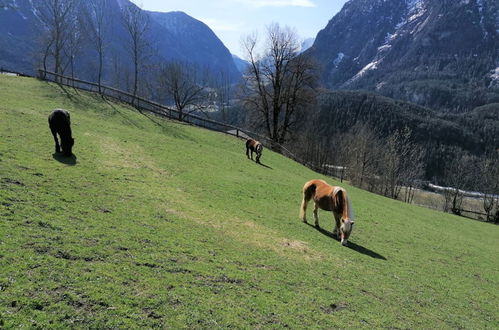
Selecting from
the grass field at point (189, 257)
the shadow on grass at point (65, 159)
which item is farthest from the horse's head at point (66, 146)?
the grass field at point (189, 257)

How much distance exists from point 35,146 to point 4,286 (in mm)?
11616

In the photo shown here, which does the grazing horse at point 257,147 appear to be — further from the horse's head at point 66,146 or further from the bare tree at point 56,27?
the bare tree at point 56,27

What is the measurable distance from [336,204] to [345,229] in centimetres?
112

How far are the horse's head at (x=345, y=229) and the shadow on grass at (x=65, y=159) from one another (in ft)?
38.5

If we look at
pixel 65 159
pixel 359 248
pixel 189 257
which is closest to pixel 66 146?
pixel 65 159

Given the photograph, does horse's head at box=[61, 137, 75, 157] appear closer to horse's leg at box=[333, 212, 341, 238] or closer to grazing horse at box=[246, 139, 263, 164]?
horse's leg at box=[333, 212, 341, 238]

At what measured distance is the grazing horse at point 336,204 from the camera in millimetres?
12828

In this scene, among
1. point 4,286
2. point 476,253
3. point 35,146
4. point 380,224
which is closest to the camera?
point 4,286

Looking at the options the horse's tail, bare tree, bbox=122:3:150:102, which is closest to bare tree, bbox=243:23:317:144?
bare tree, bbox=122:3:150:102

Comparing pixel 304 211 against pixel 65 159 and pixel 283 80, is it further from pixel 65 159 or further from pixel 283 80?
pixel 283 80

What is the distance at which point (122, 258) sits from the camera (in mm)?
7520

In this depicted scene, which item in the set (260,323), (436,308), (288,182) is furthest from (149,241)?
(288,182)

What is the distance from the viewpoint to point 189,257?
852 centimetres

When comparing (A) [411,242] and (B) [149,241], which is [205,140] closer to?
(A) [411,242]
